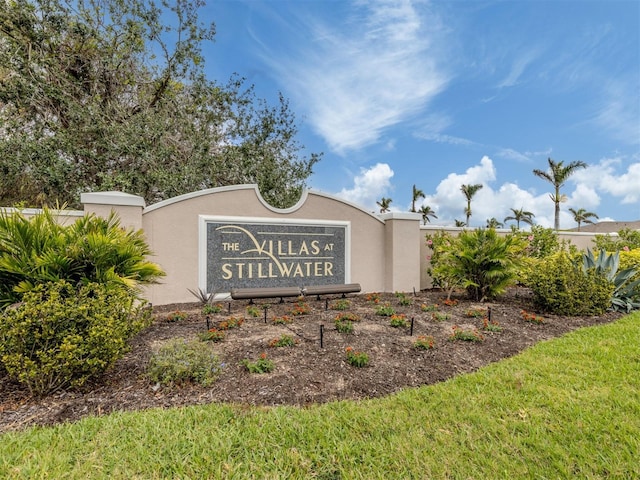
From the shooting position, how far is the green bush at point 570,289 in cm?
658

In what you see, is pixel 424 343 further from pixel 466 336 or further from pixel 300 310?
pixel 300 310

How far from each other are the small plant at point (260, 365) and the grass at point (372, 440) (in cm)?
70

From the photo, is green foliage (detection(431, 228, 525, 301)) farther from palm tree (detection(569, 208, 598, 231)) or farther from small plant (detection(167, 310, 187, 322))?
palm tree (detection(569, 208, 598, 231))

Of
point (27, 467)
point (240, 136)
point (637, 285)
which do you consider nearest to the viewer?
point (27, 467)

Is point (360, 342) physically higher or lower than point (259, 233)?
lower

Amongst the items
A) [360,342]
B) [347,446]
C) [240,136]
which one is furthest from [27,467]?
[240,136]

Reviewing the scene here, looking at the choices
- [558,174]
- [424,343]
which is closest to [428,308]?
[424,343]

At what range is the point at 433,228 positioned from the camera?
412 inches

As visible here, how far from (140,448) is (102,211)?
5.61 meters

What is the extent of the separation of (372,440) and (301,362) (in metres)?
1.58

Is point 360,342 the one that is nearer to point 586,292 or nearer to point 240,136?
point 586,292

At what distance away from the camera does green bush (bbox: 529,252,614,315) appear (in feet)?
21.6

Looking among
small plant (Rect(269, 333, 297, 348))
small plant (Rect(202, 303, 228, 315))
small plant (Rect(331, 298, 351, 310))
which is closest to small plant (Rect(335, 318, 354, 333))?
small plant (Rect(269, 333, 297, 348))

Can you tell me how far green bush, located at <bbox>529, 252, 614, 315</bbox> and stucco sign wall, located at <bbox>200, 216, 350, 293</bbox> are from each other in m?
4.33
